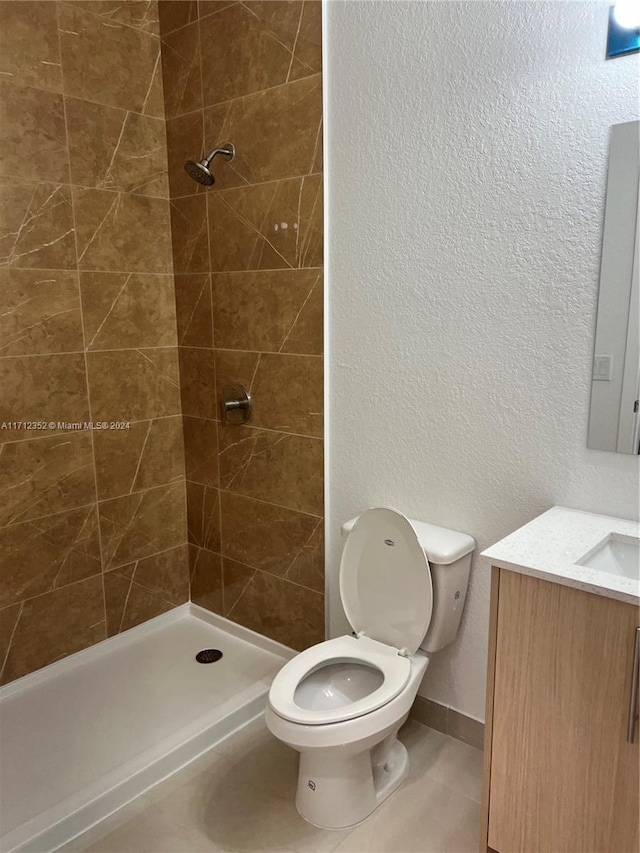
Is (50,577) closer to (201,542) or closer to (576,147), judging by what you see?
(201,542)

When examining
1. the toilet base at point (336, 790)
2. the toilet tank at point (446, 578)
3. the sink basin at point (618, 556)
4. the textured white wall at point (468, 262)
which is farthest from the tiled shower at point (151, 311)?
the sink basin at point (618, 556)

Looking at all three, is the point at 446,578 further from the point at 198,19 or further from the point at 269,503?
the point at 198,19

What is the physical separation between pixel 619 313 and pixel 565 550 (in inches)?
23.8

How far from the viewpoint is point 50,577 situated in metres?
2.38

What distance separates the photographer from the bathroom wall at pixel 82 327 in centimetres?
217

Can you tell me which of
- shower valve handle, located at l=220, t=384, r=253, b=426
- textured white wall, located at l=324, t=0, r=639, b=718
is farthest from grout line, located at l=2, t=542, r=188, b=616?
textured white wall, located at l=324, t=0, r=639, b=718

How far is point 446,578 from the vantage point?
1.80 m

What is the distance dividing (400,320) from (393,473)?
1.65ft

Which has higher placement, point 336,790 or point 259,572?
point 259,572

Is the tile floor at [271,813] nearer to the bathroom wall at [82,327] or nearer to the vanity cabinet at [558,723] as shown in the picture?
the vanity cabinet at [558,723]

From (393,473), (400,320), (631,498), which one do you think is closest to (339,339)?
(400,320)

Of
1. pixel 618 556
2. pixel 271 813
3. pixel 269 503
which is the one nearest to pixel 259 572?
pixel 269 503

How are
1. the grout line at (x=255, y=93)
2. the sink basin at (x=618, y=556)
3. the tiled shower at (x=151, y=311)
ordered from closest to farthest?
the sink basin at (x=618, y=556) < the grout line at (x=255, y=93) < the tiled shower at (x=151, y=311)

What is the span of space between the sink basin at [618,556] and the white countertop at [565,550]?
0.02 m
